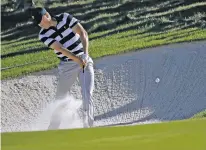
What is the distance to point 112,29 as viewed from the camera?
980 cm

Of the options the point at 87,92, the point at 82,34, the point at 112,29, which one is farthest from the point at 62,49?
the point at 112,29

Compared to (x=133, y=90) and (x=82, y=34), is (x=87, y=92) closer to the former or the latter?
(x=82, y=34)

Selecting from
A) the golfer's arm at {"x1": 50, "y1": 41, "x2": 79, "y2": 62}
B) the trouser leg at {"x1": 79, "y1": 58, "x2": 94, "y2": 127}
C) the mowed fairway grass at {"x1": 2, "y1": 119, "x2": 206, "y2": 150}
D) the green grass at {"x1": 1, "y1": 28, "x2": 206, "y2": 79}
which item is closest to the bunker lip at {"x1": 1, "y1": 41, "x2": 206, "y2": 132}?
the green grass at {"x1": 1, "y1": 28, "x2": 206, "y2": 79}

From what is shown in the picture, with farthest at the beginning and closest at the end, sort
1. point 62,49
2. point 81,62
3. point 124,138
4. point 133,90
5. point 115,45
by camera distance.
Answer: point 115,45
point 133,90
point 81,62
point 62,49
point 124,138

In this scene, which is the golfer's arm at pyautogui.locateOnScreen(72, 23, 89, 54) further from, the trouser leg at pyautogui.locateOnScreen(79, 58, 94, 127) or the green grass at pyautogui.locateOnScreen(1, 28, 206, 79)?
the green grass at pyautogui.locateOnScreen(1, 28, 206, 79)

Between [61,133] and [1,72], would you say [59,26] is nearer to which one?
[61,133]

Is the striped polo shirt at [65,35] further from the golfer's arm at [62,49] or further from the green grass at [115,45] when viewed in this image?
the green grass at [115,45]

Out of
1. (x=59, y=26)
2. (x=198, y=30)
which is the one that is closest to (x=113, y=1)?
(x=198, y=30)

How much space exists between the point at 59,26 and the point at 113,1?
5559 mm

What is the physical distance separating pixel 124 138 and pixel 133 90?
4567mm

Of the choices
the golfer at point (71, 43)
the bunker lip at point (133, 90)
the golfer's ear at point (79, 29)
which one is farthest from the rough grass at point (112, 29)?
the golfer's ear at point (79, 29)

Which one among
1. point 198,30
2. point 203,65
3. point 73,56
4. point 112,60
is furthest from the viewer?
point 198,30

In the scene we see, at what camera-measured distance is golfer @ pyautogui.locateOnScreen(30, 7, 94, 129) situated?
4.69 metres

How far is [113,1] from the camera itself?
10258mm
